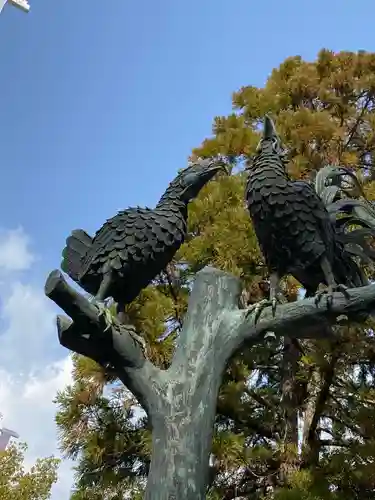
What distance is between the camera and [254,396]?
5609 millimetres

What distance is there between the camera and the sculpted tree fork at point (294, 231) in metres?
2.72

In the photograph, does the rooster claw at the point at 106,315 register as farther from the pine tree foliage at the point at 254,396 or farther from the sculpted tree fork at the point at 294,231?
the pine tree foliage at the point at 254,396

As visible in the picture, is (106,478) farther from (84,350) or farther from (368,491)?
(84,350)

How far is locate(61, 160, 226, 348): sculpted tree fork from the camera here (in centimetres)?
265

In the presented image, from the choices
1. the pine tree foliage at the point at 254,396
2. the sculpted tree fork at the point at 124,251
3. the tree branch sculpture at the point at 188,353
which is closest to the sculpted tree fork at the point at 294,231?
the tree branch sculpture at the point at 188,353

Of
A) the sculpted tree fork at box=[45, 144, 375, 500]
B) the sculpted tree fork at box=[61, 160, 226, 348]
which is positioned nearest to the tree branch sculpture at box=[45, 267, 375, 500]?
the sculpted tree fork at box=[45, 144, 375, 500]

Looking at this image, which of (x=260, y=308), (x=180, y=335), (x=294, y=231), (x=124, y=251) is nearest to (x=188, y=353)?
(x=180, y=335)

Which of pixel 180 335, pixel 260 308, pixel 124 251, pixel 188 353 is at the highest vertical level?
pixel 124 251

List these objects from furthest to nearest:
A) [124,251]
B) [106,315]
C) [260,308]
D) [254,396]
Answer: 1. [254,396]
2. [124,251]
3. [260,308]
4. [106,315]

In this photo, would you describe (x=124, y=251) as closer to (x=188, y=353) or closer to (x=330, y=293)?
(x=188, y=353)

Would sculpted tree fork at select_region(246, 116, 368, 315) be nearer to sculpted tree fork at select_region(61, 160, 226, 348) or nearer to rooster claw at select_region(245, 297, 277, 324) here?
rooster claw at select_region(245, 297, 277, 324)

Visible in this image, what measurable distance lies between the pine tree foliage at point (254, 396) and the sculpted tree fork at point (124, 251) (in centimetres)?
237

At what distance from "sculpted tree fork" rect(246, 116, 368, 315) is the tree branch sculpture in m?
0.24

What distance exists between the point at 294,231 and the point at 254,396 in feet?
10.7
